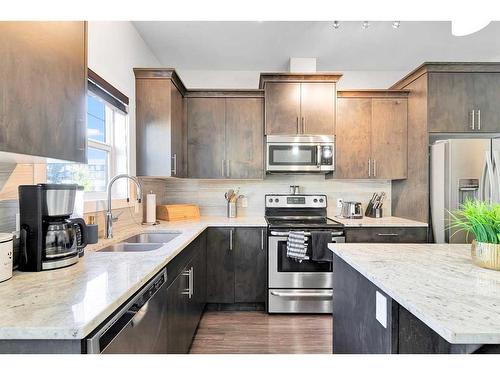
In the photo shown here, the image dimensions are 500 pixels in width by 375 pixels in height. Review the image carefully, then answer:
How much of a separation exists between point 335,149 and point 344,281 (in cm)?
191

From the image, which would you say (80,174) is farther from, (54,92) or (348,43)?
(348,43)

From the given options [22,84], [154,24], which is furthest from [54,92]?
[154,24]

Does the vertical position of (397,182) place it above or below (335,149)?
below

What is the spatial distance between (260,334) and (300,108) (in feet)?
7.27

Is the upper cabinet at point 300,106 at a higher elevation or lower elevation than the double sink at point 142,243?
higher

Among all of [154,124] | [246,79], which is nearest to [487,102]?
[246,79]

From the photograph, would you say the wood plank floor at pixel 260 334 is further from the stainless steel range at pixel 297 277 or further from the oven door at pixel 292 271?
the oven door at pixel 292 271

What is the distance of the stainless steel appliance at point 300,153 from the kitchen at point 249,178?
2 cm

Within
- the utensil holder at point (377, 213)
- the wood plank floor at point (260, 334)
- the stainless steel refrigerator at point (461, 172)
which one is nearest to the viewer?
the wood plank floor at point (260, 334)

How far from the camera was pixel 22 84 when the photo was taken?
945 mm

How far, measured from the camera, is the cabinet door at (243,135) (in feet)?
10.5

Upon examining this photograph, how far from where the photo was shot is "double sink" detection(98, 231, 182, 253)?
1957 mm

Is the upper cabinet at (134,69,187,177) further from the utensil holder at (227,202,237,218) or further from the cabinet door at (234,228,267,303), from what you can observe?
the cabinet door at (234,228,267,303)

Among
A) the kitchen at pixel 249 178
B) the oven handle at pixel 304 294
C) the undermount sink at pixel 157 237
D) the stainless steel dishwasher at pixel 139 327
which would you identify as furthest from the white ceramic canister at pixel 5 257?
the oven handle at pixel 304 294
